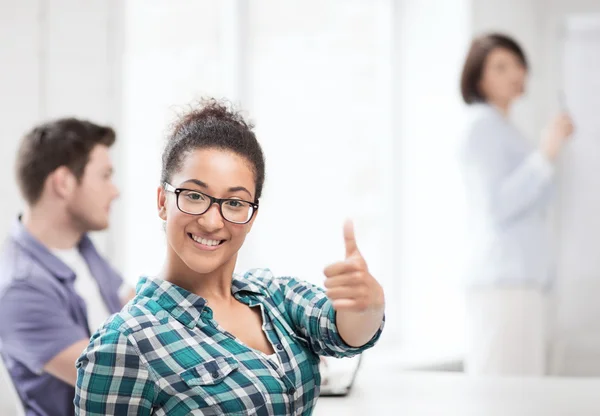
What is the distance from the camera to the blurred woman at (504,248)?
9.94ft

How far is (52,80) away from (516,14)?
6.67ft

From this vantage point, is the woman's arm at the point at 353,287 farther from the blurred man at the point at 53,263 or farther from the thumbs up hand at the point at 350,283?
the blurred man at the point at 53,263

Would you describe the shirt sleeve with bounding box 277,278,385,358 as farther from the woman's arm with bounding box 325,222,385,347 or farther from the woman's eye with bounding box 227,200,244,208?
the woman's eye with bounding box 227,200,244,208

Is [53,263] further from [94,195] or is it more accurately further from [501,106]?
[501,106]

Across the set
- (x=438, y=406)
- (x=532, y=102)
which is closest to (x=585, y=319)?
(x=532, y=102)

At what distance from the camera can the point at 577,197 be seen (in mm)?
3619

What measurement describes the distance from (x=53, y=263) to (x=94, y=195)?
25 cm

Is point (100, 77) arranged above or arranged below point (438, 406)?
above

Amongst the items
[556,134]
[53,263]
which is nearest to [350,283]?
[53,263]

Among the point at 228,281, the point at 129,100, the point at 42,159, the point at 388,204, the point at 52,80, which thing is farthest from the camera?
the point at 388,204

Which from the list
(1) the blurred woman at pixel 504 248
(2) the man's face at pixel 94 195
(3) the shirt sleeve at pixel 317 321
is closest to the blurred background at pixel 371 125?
(1) the blurred woman at pixel 504 248

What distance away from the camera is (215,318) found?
1.19m

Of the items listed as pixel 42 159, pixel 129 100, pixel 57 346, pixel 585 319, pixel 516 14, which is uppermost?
pixel 516 14

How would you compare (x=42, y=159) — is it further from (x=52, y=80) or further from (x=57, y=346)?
(x=52, y=80)
